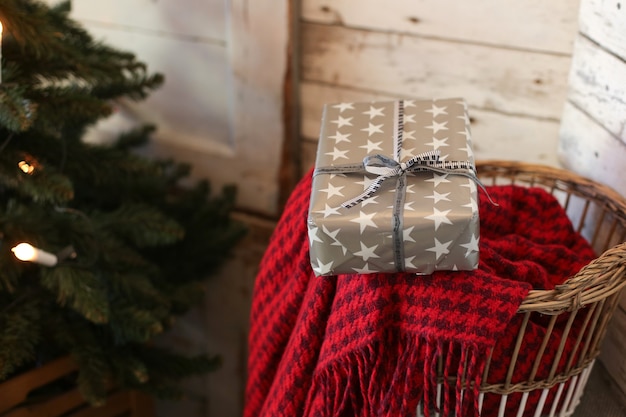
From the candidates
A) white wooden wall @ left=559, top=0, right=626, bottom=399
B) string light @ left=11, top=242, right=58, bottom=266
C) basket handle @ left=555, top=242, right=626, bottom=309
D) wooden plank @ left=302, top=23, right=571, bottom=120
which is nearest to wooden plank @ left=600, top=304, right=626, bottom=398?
white wooden wall @ left=559, top=0, right=626, bottom=399

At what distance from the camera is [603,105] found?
993mm

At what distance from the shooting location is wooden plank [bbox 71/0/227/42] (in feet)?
4.40

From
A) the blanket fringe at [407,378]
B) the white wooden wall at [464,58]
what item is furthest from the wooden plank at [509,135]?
the blanket fringe at [407,378]

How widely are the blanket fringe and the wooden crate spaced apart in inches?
19.7

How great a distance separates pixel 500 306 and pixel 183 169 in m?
0.88

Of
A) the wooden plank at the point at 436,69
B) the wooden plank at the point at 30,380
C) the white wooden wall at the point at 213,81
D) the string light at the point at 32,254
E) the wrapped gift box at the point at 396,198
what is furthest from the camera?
the white wooden wall at the point at 213,81

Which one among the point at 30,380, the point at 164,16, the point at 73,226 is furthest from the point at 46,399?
the point at 164,16

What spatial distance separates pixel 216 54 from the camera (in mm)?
1375

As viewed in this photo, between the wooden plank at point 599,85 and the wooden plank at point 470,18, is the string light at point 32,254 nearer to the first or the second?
the wooden plank at point 470,18

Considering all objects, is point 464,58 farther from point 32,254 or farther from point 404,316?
point 32,254

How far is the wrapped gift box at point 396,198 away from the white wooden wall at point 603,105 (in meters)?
0.26

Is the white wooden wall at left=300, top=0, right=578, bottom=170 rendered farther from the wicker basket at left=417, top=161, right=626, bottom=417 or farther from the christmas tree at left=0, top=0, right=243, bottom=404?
the christmas tree at left=0, top=0, right=243, bottom=404

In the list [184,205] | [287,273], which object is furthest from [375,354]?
[184,205]

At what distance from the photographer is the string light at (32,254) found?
906mm
